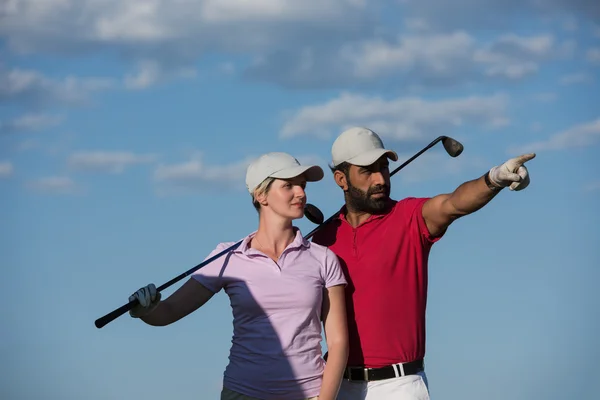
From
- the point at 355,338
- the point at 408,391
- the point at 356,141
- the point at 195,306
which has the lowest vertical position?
the point at 408,391

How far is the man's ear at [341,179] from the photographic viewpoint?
637cm

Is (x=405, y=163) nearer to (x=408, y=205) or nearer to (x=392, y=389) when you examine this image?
(x=408, y=205)

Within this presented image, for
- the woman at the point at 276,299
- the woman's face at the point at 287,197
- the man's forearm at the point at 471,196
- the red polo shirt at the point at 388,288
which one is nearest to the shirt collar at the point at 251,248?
the woman at the point at 276,299

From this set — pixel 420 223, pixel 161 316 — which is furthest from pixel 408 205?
pixel 161 316

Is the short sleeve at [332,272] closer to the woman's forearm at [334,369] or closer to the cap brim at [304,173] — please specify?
the woman's forearm at [334,369]

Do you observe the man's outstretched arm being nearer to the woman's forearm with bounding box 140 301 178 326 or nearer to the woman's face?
the woman's face

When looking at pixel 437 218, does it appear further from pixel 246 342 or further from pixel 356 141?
pixel 246 342

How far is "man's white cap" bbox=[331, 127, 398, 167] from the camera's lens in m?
6.14

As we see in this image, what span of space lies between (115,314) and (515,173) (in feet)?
7.76

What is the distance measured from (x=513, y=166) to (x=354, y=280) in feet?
4.03

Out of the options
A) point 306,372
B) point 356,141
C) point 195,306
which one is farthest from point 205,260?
point 356,141

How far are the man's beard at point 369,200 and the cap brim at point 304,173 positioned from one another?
48cm

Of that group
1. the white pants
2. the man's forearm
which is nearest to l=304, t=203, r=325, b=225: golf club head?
the man's forearm

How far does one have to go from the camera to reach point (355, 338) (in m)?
5.89
